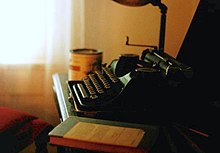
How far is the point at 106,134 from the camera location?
80cm

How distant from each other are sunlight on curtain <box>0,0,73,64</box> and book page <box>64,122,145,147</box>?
90cm

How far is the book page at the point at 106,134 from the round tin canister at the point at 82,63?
42cm

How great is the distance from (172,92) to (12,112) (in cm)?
71

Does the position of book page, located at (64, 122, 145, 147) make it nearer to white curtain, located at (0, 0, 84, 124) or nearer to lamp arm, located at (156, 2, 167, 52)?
lamp arm, located at (156, 2, 167, 52)

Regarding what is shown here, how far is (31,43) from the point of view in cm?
173

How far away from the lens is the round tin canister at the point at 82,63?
1249 millimetres

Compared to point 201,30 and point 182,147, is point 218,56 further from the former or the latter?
point 182,147

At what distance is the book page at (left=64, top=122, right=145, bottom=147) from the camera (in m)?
0.76

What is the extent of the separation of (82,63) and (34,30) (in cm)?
55

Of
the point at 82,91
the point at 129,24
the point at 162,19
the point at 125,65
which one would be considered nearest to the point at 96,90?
the point at 82,91

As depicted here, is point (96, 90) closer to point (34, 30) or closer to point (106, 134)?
point (106, 134)

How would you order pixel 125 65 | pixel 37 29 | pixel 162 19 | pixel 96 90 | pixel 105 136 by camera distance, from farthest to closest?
pixel 37 29, pixel 162 19, pixel 125 65, pixel 96 90, pixel 105 136

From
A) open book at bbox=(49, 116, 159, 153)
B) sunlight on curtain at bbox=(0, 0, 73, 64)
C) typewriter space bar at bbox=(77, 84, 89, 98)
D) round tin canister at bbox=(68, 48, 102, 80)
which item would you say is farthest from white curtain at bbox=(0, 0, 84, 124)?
open book at bbox=(49, 116, 159, 153)

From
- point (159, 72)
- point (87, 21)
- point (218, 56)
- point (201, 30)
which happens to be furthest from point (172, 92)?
point (87, 21)
